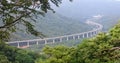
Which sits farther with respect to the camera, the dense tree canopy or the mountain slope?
the mountain slope

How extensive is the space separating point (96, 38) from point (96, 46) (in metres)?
1.44

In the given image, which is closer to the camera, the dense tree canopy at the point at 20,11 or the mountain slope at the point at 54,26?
the dense tree canopy at the point at 20,11

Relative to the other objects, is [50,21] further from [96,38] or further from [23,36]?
[96,38]

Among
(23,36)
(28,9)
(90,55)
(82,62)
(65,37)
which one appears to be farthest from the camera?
(65,37)

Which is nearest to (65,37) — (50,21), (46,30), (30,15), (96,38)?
(46,30)

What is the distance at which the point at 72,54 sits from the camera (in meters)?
16.0

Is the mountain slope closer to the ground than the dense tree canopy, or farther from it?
closer to the ground

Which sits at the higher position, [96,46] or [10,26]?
[10,26]

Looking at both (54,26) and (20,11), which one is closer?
(20,11)

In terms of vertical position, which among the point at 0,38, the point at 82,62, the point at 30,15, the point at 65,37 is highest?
the point at 30,15

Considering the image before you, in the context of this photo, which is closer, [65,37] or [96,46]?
[96,46]

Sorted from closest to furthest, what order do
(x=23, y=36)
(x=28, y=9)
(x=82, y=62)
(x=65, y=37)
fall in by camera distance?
(x=28, y=9), (x=82, y=62), (x=23, y=36), (x=65, y=37)

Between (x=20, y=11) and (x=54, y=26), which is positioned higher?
(x=20, y=11)

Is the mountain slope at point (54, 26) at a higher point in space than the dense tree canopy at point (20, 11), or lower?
lower
